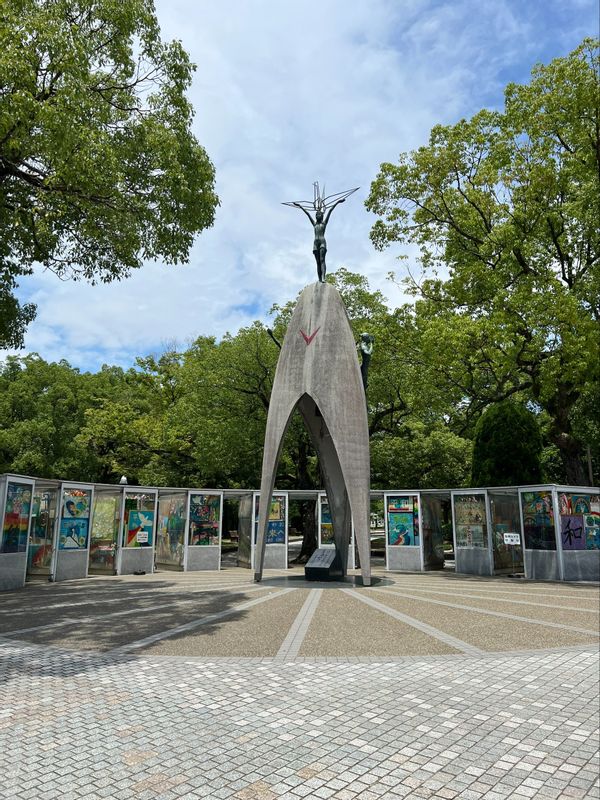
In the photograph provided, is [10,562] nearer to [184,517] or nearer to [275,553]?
[184,517]

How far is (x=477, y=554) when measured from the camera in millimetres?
16188

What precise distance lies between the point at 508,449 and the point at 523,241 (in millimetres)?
6783

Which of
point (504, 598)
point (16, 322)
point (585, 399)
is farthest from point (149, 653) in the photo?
point (585, 399)

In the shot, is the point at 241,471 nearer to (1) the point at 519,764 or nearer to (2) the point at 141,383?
(2) the point at 141,383

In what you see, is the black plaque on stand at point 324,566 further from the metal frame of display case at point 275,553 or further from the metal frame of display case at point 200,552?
the metal frame of display case at point 200,552

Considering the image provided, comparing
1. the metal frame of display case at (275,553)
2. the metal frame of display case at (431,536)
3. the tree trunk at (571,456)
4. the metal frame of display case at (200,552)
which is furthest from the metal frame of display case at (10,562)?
the tree trunk at (571,456)

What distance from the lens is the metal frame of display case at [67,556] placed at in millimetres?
13820

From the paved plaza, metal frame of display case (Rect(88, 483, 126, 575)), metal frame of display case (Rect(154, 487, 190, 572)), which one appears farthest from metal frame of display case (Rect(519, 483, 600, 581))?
metal frame of display case (Rect(88, 483, 126, 575))

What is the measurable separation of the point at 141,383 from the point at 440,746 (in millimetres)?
33049

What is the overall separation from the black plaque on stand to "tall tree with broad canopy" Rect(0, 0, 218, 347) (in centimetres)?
801

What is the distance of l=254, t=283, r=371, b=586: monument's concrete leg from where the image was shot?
1259 cm

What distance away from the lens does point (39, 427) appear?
94.6 feet

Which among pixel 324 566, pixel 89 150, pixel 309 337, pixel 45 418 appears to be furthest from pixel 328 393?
pixel 45 418

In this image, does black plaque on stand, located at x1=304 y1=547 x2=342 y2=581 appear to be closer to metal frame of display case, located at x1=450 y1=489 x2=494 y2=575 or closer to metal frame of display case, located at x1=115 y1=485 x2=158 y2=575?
metal frame of display case, located at x1=450 y1=489 x2=494 y2=575
